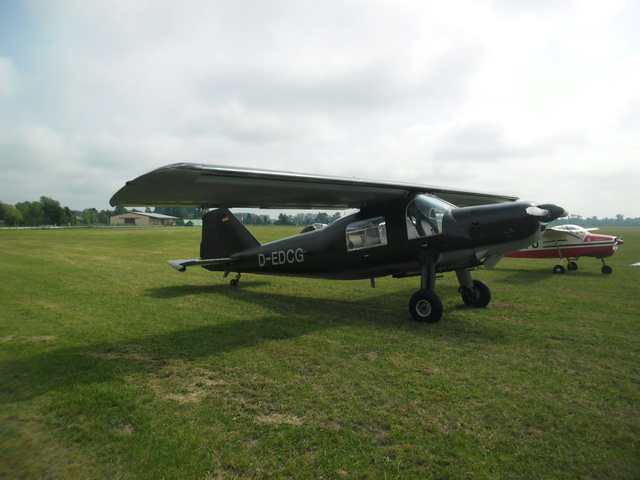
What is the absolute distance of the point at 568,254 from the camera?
14.5 metres

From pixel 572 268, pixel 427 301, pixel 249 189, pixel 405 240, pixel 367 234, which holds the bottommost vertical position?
pixel 572 268

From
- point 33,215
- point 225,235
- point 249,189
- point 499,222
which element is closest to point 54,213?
point 33,215

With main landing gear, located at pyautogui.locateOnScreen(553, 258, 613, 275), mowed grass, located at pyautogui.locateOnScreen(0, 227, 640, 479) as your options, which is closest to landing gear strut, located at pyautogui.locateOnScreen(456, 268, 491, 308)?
mowed grass, located at pyautogui.locateOnScreen(0, 227, 640, 479)

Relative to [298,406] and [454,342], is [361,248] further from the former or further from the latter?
[298,406]

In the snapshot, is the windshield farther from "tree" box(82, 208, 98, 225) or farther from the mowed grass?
"tree" box(82, 208, 98, 225)

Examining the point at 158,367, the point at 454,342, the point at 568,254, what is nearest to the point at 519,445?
the point at 454,342

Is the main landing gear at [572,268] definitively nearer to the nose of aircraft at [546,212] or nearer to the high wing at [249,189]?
the high wing at [249,189]

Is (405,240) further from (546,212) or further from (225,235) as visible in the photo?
(225,235)

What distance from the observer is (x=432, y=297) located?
648 centimetres

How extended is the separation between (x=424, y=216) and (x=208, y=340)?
182 inches

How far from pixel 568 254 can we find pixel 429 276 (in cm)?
1125

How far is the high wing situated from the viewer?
4734 mm

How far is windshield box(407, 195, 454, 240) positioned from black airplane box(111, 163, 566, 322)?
20mm

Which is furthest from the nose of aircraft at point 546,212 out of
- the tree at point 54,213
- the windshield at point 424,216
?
the tree at point 54,213
